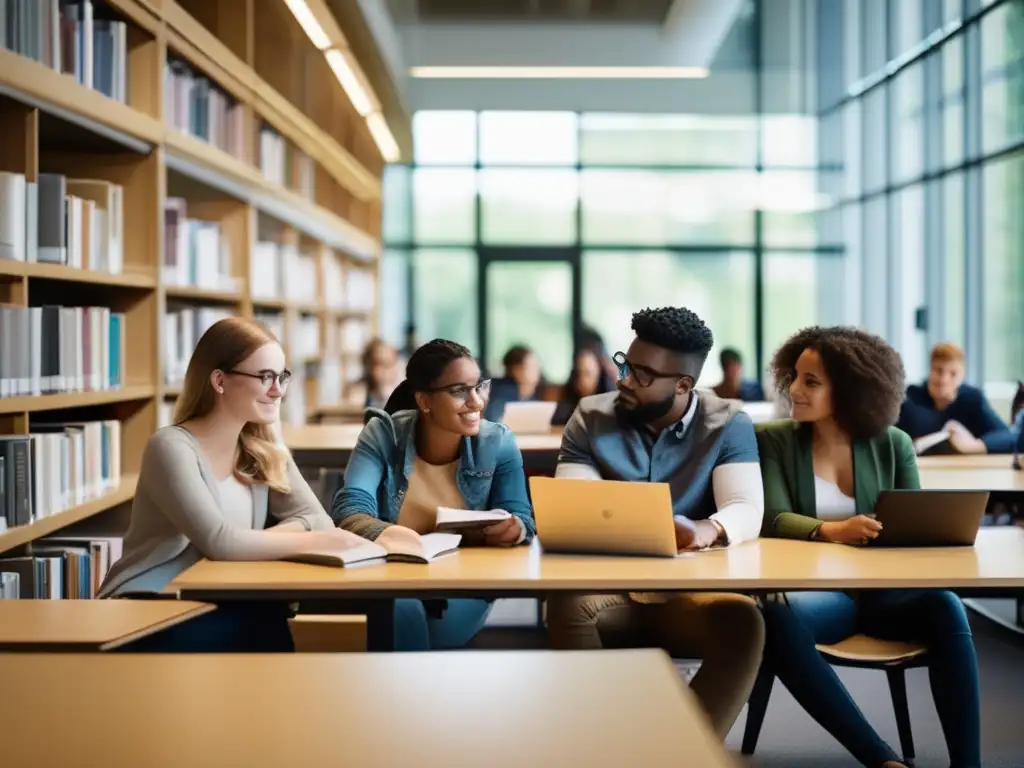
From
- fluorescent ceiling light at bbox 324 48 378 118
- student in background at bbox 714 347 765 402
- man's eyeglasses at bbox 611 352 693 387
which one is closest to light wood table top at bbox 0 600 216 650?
man's eyeglasses at bbox 611 352 693 387

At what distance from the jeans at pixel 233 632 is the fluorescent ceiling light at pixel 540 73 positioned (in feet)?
32.6

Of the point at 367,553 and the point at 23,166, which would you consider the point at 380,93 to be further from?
the point at 367,553

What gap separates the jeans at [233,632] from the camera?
2.68 metres

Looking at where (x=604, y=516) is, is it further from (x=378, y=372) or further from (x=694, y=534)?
(x=378, y=372)

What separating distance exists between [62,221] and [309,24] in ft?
8.18

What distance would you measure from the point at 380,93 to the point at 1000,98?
14.3 ft

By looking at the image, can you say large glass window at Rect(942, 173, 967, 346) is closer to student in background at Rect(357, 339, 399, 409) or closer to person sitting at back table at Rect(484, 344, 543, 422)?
person sitting at back table at Rect(484, 344, 543, 422)

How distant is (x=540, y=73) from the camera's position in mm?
13344

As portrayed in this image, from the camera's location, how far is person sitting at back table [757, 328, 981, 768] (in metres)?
2.95

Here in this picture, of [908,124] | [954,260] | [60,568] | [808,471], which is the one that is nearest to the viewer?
[808,471]

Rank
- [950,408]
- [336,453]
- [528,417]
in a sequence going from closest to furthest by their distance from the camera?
[336,453]
[950,408]
[528,417]

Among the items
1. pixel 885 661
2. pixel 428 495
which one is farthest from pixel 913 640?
pixel 428 495

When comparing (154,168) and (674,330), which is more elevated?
(154,168)

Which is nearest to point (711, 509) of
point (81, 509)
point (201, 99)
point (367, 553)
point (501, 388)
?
point (367, 553)
